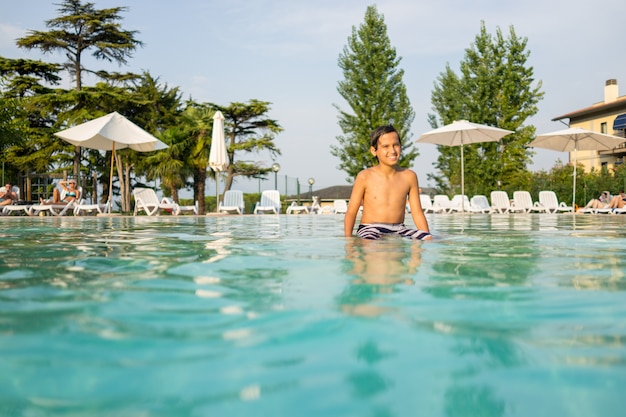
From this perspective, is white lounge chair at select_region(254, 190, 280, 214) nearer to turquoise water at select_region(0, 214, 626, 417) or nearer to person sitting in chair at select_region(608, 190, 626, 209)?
person sitting in chair at select_region(608, 190, 626, 209)

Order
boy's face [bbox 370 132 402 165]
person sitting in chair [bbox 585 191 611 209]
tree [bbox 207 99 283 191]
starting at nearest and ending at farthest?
boy's face [bbox 370 132 402 165] → person sitting in chair [bbox 585 191 611 209] → tree [bbox 207 99 283 191]

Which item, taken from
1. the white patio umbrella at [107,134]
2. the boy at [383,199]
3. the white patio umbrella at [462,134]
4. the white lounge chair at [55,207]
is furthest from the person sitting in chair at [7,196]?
the boy at [383,199]

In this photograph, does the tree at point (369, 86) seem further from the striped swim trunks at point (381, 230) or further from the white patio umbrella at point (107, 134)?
the striped swim trunks at point (381, 230)

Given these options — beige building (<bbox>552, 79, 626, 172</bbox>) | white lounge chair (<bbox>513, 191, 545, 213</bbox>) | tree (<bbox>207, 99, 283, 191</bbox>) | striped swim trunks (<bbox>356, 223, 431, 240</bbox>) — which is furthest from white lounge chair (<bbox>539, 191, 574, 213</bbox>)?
beige building (<bbox>552, 79, 626, 172</bbox>)

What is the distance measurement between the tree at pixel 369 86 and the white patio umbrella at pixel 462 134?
375 inches

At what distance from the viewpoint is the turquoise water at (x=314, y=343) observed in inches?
44.1

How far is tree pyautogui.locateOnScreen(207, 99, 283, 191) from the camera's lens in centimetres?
3111

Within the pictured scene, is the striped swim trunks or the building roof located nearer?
the striped swim trunks

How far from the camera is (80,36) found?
28.2m

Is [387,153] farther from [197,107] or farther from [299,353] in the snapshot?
[197,107]

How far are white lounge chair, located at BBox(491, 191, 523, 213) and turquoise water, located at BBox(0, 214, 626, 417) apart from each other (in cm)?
1646

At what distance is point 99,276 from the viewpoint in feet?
8.83

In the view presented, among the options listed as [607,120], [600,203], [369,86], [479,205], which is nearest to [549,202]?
[600,203]

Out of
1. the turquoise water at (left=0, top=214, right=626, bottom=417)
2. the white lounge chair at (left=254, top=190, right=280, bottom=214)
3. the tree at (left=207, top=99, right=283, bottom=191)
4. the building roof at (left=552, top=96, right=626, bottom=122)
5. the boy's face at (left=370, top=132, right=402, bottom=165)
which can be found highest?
the building roof at (left=552, top=96, right=626, bottom=122)
